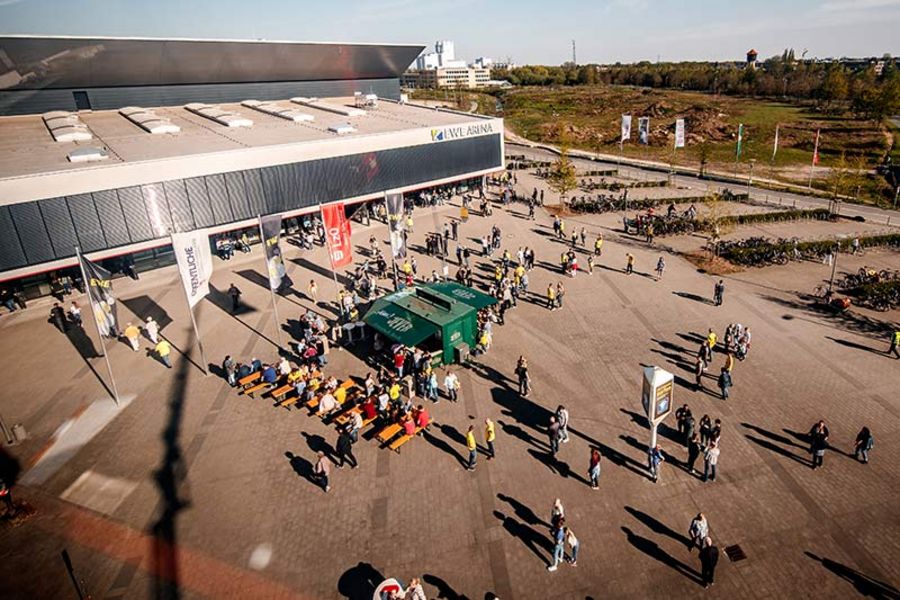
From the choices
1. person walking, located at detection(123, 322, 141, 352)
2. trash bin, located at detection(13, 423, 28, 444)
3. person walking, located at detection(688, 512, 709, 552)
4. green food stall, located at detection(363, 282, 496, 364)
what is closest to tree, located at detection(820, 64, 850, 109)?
green food stall, located at detection(363, 282, 496, 364)

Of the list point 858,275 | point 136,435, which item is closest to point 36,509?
point 136,435

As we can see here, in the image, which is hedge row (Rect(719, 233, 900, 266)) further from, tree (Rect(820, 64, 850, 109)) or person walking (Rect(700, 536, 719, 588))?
tree (Rect(820, 64, 850, 109))

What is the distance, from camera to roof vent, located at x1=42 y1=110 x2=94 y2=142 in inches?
1313

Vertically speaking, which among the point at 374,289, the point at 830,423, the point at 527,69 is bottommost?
the point at 830,423

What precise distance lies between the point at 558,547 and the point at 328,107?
1776 inches

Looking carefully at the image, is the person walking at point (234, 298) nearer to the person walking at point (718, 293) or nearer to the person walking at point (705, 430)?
the person walking at point (705, 430)

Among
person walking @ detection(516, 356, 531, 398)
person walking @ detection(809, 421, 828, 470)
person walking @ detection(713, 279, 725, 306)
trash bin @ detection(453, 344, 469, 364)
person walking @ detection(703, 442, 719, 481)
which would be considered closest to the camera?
person walking @ detection(703, 442, 719, 481)

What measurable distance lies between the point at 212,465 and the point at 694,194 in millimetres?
46239

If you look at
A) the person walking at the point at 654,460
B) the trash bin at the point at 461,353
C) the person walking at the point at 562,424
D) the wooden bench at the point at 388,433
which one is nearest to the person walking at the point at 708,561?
the person walking at the point at 654,460

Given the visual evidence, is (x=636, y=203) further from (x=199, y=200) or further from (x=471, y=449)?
(x=471, y=449)

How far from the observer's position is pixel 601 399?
19.5 metres

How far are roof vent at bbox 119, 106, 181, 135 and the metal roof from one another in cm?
248

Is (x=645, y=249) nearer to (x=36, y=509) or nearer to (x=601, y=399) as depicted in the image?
(x=601, y=399)

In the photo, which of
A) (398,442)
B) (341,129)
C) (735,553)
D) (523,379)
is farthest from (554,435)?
(341,129)
